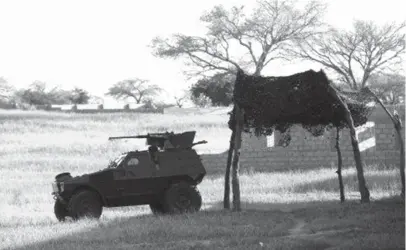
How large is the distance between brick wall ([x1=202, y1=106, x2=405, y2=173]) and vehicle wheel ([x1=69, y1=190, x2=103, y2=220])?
53.4 feet

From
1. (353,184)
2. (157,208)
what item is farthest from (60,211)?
(353,184)

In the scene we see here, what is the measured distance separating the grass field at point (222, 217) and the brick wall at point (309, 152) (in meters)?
1.90

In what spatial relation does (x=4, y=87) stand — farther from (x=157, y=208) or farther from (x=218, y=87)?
(x=157, y=208)

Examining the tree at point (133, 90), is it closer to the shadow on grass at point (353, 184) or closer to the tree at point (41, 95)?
the tree at point (41, 95)

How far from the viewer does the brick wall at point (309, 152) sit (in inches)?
1352

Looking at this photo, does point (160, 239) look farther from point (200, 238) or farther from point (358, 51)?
point (358, 51)

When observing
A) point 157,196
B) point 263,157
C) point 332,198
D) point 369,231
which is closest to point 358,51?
point 263,157

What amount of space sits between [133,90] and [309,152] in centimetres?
7531

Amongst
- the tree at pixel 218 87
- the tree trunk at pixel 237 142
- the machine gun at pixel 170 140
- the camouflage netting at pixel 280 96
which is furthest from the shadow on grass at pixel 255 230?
the tree at pixel 218 87

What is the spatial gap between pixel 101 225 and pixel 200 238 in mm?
3168

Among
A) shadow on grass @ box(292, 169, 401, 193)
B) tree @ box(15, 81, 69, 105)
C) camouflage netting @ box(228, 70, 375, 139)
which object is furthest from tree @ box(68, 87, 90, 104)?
camouflage netting @ box(228, 70, 375, 139)

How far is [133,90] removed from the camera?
109 meters

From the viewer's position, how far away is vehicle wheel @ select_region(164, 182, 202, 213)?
19.8m

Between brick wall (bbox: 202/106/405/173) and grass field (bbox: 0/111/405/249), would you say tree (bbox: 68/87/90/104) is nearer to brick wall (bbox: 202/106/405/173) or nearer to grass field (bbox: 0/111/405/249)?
grass field (bbox: 0/111/405/249)
